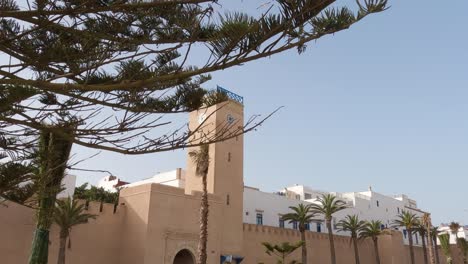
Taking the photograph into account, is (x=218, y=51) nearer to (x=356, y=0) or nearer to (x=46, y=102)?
(x=356, y=0)

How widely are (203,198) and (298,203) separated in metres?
21.2

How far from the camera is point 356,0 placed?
3.86 meters

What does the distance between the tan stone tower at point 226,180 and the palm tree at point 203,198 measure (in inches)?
94.7

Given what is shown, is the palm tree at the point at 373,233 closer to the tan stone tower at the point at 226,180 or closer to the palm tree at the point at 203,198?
the tan stone tower at the point at 226,180

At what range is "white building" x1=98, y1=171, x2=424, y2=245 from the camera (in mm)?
35562

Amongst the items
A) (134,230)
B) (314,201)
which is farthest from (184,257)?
(314,201)

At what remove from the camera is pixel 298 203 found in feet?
129

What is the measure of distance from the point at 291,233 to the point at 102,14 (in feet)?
87.2

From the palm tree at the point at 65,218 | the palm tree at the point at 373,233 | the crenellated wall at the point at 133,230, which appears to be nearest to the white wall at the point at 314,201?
the palm tree at the point at 373,233

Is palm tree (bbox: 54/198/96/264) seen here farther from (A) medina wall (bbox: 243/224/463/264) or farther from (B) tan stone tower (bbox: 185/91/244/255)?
(A) medina wall (bbox: 243/224/463/264)

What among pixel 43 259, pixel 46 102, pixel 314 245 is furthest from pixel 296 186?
pixel 46 102

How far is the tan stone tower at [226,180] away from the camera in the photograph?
23938 millimetres

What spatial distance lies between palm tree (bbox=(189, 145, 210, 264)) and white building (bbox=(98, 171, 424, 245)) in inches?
561

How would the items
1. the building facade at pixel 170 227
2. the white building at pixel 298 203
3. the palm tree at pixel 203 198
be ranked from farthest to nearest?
the white building at pixel 298 203
the palm tree at pixel 203 198
the building facade at pixel 170 227
